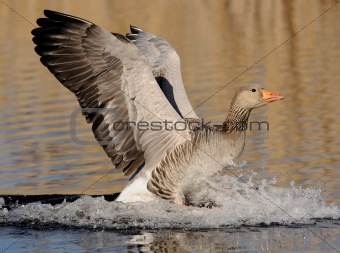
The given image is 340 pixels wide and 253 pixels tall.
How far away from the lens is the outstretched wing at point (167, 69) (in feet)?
35.9

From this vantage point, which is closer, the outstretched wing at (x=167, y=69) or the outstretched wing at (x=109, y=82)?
the outstretched wing at (x=109, y=82)

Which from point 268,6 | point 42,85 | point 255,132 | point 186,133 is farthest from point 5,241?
point 268,6

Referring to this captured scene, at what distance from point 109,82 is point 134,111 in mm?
448

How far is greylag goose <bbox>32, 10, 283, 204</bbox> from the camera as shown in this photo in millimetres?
9382

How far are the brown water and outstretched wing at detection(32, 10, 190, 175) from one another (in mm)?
1309

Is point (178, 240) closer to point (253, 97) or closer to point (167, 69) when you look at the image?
point (253, 97)

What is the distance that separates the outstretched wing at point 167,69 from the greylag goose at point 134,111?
533 millimetres

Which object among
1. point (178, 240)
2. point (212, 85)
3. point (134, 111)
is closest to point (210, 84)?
point (212, 85)

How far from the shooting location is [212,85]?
17062mm

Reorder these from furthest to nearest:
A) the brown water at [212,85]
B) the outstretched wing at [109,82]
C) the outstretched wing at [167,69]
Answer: the brown water at [212,85] < the outstretched wing at [167,69] < the outstretched wing at [109,82]

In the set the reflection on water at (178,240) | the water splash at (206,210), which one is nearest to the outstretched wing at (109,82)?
the water splash at (206,210)

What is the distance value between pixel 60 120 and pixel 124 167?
490 cm

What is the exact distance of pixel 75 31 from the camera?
9539 millimetres

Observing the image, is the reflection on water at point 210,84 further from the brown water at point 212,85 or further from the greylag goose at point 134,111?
the greylag goose at point 134,111
